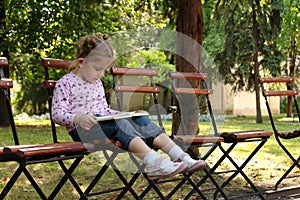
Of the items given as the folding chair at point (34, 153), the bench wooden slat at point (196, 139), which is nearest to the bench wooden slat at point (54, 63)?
the folding chair at point (34, 153)

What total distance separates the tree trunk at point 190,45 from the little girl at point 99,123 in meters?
2.43

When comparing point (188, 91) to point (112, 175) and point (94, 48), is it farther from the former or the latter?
point (112, 175)

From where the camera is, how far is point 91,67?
370cm

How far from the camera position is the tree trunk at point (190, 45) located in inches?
241

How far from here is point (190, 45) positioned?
6.13 metres

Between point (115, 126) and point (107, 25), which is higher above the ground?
point (107, 25)

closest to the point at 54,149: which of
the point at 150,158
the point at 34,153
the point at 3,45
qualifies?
the point at 34,153

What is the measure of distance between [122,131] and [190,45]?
3.05 meters

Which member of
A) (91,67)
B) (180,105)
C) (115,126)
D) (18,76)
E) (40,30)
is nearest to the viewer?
(115,126)

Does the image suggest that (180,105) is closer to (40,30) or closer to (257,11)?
(40,30)

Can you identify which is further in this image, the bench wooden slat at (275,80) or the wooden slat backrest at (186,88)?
the bench wooden slat at (275,80)

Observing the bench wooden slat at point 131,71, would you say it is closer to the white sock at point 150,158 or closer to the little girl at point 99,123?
the little girl at point 99,123

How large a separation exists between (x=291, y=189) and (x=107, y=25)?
348 inches

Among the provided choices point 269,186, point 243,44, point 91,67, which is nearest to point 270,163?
point 269,186
